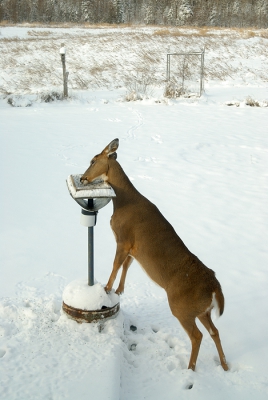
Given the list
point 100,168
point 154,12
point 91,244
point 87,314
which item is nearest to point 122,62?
point 100,168

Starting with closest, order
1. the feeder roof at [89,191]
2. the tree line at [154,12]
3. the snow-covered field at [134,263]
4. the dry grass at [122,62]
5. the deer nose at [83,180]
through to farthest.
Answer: the snow-covered field at [134,263] < the feeder roof at [89,191] < the deer nose at [83,180] < the dry grass at [122,62] < the tree line at [154,12]

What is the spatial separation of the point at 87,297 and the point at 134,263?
1495 millimetres

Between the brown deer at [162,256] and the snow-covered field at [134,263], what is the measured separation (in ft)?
1.10

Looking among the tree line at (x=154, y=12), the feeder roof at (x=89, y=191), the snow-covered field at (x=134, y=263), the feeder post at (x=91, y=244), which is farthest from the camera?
the tree line at (x=154, y=12)

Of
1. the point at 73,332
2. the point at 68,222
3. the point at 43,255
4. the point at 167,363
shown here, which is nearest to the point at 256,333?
the point at 167,363

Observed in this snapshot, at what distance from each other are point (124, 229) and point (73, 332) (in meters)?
0.84

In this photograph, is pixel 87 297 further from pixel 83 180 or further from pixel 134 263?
pixel 134 263

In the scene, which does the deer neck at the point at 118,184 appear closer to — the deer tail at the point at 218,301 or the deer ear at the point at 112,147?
the deer ear at the point at 112,147

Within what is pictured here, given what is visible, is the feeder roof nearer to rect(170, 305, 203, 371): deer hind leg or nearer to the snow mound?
the snow mound

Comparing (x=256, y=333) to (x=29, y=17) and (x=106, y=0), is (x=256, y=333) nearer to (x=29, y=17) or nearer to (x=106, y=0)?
(x=29, y=17)

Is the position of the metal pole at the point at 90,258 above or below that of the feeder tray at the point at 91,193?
below

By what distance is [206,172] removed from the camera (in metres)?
7.66

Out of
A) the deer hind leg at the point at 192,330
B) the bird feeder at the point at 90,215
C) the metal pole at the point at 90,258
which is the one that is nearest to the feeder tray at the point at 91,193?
the bird feeder at the point at 90,215

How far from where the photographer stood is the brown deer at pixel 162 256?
9.43ft
